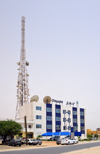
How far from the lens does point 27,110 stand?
91.4 meters

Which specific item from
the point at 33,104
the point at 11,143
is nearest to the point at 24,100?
the point at 33,104

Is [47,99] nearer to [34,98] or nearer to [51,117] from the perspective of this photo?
[34,98]

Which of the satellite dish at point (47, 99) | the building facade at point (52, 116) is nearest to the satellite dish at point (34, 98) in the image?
the satellite dish at point (47, 99)

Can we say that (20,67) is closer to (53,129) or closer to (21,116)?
(21,116)

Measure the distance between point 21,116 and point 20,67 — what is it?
23.1 m

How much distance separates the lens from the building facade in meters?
88.1

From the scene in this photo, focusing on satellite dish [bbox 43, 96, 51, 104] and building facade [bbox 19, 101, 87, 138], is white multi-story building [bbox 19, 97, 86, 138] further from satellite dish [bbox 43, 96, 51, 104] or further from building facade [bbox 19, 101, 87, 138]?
satellite dish [bbox 43, 96, 51, 104]

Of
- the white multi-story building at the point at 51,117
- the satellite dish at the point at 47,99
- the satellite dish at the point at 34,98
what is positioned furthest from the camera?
the satellite dish at the point at 47,99

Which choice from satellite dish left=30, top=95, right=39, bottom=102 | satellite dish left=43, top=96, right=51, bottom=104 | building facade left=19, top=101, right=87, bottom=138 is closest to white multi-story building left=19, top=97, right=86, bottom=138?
building facade left=19, top=101, right=87, bottom=138

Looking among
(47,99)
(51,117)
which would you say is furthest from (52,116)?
(47,99)

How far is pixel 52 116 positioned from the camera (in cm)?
9412

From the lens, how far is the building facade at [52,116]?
3469 inches

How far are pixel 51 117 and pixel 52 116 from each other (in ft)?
2.35

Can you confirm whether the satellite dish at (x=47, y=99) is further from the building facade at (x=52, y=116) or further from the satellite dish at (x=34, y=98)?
the satellite dish at (x=34, y=98)
